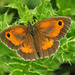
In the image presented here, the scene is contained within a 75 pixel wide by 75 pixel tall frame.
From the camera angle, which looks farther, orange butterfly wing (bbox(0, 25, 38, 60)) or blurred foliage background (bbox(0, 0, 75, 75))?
blurred foliage background (bbox(0, 0, 75, 75))

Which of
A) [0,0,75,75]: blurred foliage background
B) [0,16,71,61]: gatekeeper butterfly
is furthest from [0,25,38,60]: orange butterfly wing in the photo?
Answer: [0,0,75,75]: blurred foliage background

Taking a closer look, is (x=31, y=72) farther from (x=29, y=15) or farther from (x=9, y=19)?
(x=9, y=19)

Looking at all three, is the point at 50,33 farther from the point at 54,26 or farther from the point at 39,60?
the point at 39,60

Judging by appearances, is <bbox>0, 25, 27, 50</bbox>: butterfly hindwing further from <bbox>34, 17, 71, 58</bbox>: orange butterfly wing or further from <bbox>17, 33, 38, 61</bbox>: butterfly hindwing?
<bbox>34, 17, 71, 58</bbox>: orange butterfly wing

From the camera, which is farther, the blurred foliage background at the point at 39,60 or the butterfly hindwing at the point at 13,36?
the blurred foliage background at the point at 39,60

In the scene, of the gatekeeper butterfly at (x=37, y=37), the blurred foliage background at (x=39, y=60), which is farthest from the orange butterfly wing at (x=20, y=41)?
the blurred foliage background at (x=39, y=60)

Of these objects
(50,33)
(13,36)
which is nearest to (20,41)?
(13,36)

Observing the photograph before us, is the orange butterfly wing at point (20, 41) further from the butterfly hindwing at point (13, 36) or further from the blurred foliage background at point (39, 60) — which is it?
the blurred foliage background at point (39, 60)

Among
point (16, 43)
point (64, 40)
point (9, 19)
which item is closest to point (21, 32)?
point (16, 43)
